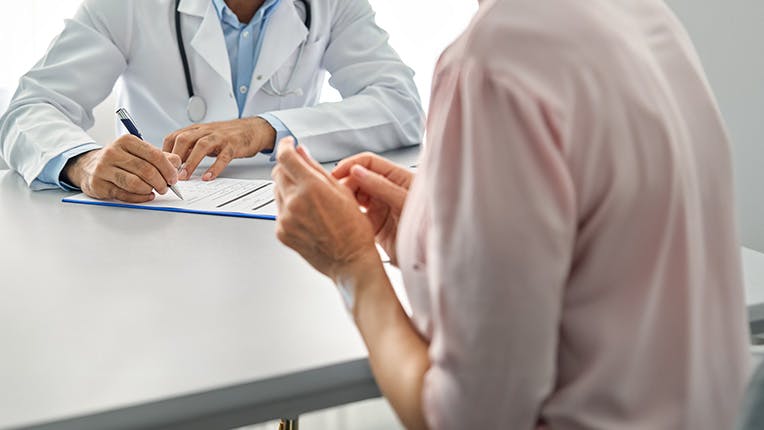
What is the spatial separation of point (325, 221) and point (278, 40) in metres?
0.99

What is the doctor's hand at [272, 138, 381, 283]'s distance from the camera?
64 cm

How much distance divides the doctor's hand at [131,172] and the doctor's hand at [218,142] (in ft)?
0.40

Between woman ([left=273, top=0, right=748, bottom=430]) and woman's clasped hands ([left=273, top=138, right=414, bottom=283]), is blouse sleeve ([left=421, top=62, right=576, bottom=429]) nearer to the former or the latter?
woman ([left=273, top=0, right=748, bottom=430])

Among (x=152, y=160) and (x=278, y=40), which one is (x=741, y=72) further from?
(x=152, y=160)

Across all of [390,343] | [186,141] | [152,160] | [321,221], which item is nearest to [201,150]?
[186,141]

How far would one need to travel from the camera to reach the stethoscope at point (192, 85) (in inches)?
58.4

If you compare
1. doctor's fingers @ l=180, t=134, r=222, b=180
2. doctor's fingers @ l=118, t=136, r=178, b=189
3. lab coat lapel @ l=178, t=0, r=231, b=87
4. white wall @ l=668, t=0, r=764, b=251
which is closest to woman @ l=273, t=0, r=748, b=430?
doctor's fingers @ l=118, t=136, r=178, b=189

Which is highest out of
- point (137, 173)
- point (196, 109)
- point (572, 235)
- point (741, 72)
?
point (572, 235)

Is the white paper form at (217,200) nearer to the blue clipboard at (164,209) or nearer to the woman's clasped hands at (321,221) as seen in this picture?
the blue clipboard at (164,209)

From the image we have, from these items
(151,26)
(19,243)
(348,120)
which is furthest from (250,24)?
(19,243)

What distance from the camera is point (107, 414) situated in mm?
507

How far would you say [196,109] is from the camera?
4.97 feet

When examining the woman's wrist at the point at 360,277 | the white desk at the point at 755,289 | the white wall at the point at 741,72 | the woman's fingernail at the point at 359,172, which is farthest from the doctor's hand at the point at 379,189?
the white wall at the point at 741,72

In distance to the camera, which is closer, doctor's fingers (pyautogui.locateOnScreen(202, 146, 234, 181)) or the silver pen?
the silver pen
